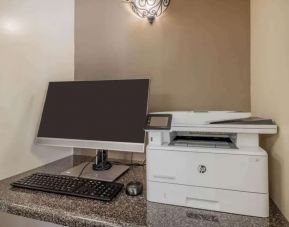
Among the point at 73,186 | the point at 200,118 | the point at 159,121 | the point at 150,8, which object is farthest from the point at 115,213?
the point at 150,8

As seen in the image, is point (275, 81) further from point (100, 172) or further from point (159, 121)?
point (100, 172)

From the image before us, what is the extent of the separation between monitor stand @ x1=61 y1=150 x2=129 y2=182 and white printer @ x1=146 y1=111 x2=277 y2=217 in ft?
1.25

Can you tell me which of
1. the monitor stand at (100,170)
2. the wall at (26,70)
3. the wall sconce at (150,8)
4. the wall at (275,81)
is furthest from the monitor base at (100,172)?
the wall sconce at (150,8)

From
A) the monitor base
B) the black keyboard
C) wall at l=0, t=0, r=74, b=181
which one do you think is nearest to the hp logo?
the black keyboard

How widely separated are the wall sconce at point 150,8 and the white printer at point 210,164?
81cm

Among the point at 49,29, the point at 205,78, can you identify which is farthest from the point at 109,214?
the point at 49,29

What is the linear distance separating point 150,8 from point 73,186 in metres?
1.16

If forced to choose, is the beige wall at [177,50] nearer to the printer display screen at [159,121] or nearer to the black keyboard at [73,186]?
the printer display screen at [159,121]

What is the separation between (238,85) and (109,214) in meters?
1.00

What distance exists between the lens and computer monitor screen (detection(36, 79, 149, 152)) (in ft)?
3.73

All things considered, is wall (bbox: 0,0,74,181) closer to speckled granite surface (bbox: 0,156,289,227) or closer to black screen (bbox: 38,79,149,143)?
black screen (bbox: 38,79,149,143)

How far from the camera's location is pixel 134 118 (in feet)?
3.75

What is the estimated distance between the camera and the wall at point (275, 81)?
0.75 m

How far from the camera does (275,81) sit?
33.7 inches
